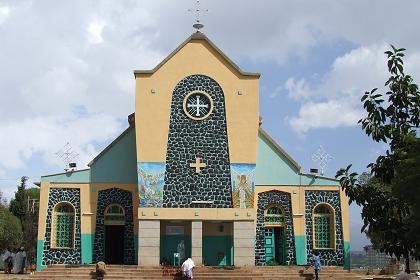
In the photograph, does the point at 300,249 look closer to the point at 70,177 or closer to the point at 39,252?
the point at 70,177

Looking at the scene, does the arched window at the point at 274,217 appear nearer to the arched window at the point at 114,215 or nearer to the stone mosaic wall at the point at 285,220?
the stone mosaic wall at the point at 285,220

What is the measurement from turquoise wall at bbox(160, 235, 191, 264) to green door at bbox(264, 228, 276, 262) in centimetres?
406

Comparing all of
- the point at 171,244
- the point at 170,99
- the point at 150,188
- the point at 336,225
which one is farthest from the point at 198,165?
the point at 336,225

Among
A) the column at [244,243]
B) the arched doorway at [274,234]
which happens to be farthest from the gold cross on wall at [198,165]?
the arched doorway at [274,234]

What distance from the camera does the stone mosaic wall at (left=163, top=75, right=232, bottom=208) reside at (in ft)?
97.3

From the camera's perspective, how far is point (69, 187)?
31078mm

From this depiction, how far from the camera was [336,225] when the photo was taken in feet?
103

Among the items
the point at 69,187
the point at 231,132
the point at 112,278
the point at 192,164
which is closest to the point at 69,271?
the point at 112,278

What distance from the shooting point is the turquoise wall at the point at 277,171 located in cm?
3161

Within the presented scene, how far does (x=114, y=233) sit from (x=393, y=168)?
16.2 meters

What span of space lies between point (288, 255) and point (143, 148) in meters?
9.20

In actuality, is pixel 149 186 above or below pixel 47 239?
above

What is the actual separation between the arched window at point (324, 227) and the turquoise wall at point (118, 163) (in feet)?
31.9

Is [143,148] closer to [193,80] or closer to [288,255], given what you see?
[193,80]
